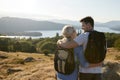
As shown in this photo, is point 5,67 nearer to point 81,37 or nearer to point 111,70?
point 111,70

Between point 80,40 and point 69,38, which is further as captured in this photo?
point 69,38

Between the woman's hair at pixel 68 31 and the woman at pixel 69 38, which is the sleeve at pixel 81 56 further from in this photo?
the woman's hair at pixel 68 31

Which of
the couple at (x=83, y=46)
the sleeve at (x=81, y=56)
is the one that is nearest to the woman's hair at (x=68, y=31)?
the couple at (x=83, y=46)

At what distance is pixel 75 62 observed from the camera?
21.1ft

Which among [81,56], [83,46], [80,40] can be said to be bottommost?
Answer: [81,56]

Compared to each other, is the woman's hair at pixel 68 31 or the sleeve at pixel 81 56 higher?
the woman's hair at pixel 68 31

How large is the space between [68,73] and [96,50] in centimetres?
83

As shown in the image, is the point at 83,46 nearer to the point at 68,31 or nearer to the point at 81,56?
the point at 81,56

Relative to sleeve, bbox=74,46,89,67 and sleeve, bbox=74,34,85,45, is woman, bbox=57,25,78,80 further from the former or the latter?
sleeve, bbox=74,34,85,45

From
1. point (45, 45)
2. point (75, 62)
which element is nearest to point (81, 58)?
point (75, 62)

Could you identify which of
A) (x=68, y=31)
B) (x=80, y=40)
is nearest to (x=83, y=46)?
(x=80, y=40)

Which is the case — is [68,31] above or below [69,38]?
above

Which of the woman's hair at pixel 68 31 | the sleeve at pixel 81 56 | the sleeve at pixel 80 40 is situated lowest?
the sleeve at pixel 81 56

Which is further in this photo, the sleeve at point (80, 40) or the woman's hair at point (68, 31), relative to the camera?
the woman's hair at point (68, 31)
